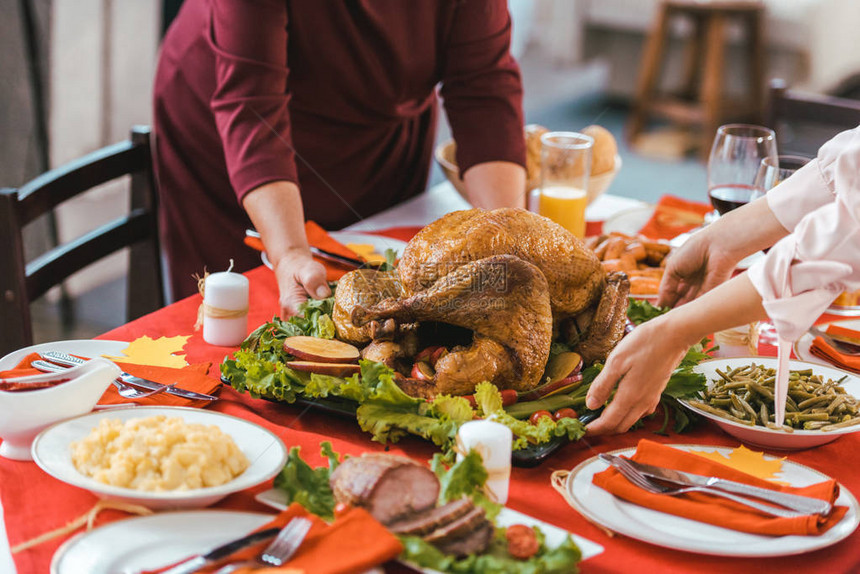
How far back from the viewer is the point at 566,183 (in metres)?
2.26

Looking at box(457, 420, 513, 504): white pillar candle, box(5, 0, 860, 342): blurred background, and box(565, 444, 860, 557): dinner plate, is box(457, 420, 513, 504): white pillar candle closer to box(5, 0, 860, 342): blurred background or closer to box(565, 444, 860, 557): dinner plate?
box(565, 444, 860, 557): dinner plate

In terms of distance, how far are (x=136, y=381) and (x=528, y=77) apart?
6.31 meters

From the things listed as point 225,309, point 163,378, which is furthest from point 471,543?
point 225,309

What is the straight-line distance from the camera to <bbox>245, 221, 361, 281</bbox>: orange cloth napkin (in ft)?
6.50

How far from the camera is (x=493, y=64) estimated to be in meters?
2.45

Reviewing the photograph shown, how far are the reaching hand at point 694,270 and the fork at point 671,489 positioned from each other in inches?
25.3

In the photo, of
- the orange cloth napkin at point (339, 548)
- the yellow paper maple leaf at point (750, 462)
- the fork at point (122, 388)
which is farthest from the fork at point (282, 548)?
the yellow paper maple leaf at point (750, 462)

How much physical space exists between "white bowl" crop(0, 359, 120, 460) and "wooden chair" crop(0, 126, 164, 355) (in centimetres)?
70

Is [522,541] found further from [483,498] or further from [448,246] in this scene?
[448,246]

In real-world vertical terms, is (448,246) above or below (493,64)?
below

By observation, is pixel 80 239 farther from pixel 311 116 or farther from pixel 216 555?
pixel 216 555

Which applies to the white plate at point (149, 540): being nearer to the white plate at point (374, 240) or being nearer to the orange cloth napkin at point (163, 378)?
the orange cloth napkin at point (163, 378)

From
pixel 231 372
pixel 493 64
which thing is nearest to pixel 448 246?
pixel 231 372

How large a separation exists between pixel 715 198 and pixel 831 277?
2.85ft
